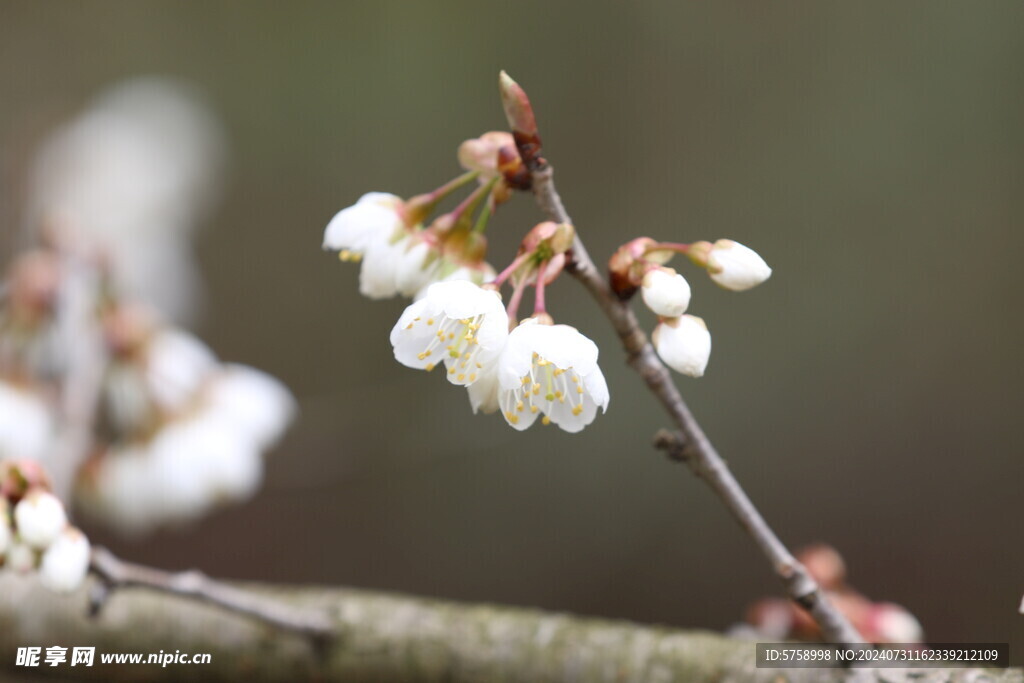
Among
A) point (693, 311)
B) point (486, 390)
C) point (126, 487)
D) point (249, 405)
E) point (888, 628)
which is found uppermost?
point (693, 311)

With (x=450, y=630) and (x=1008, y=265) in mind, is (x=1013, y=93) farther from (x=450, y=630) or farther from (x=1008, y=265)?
(x=450, y=630)

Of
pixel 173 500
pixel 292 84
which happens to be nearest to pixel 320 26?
pixel 292 84

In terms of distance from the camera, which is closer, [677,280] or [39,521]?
[677,280]

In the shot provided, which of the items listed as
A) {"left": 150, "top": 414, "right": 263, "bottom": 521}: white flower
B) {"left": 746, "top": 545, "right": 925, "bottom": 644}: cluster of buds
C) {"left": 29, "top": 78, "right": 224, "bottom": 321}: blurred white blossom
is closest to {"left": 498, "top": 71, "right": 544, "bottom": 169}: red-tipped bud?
{"left": 746, "top": 545, "right": 925, "bottom": 644}: cluster of buds

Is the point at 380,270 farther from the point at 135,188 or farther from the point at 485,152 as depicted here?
the point at 135,188

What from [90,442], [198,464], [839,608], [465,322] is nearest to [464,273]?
[465,322]

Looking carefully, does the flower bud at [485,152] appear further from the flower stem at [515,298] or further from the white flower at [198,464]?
the white flower at [198,464]

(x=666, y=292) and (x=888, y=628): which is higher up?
(x=666, y=292)
